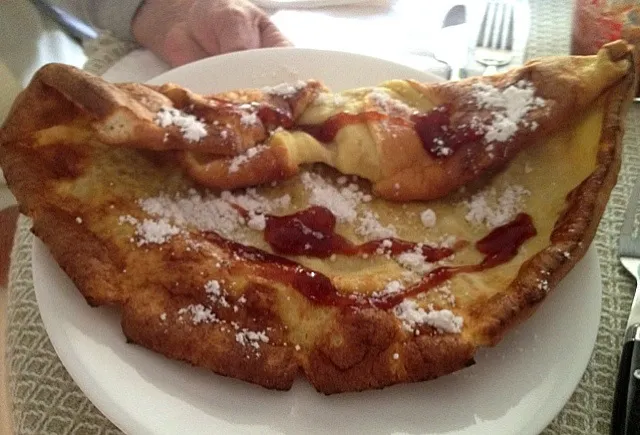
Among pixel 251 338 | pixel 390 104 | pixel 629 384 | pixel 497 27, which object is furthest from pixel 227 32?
pixel 629 384

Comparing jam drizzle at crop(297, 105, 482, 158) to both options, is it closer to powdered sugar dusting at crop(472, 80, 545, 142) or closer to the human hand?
powdered sugar dusting at crop(472, 80, 545, 142)

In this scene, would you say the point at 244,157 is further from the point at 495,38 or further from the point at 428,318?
the point at 495,38

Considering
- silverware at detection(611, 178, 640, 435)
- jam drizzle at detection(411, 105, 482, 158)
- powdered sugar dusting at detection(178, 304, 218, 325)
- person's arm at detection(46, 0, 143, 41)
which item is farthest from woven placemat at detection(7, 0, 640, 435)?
person's arm at detection(46, 0, 143, 41)

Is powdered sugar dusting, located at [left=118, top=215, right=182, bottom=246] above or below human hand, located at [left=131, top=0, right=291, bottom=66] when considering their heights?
below

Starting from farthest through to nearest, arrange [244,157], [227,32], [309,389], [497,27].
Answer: [497,27] → [227,32] → [244,157] → [309,389]

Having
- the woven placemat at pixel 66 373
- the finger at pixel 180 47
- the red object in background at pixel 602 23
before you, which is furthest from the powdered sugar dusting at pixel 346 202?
the red object in background at pixel 602 23

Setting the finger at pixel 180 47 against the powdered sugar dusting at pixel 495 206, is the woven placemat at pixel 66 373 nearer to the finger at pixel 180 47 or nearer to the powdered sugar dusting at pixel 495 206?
Result: the powdered sugar dusting at pixel 495 206
